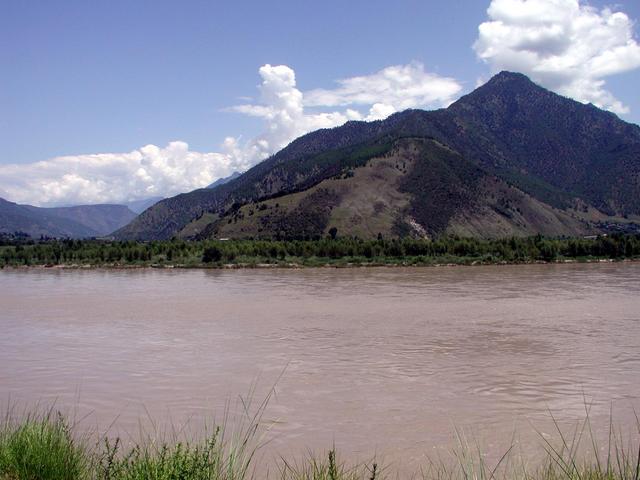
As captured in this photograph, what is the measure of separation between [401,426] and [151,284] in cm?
4937

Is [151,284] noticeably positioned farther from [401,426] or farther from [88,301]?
[401,426]

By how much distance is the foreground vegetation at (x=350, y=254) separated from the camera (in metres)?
82.8

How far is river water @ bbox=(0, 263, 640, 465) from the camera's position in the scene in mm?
12594

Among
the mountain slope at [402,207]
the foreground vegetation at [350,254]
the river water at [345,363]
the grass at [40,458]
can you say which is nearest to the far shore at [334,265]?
the foreground vegetation at [350,254]

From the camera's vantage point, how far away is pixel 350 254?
89.3 meters

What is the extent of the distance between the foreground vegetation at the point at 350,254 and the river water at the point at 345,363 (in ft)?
132

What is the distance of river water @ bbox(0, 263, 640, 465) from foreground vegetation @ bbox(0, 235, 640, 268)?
40298mm

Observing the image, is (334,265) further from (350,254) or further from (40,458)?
(40,458)

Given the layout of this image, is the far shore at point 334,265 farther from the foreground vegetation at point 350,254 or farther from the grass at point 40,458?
the grass at point 40,458

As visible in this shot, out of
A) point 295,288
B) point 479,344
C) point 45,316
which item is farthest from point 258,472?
point 295,288

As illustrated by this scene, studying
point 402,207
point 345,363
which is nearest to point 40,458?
point 345,363

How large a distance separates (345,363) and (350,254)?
70.3 metres

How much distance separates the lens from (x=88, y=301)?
41.8 m

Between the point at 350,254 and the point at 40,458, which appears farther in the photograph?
the point at 350,254
